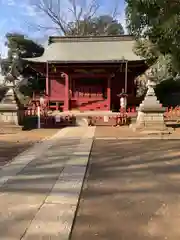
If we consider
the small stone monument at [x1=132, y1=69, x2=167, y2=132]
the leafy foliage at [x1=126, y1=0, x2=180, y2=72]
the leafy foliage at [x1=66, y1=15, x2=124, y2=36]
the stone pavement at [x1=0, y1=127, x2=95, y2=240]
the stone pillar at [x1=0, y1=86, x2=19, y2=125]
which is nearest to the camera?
the stone pavement at [x1=0, y1=127, x2=95, y2=240]

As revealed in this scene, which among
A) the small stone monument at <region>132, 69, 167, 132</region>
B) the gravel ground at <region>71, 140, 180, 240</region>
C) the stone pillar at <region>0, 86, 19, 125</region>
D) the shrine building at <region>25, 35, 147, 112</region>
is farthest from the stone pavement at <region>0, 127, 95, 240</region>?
the shrine building at <region>25, 35, 147, 112</region>

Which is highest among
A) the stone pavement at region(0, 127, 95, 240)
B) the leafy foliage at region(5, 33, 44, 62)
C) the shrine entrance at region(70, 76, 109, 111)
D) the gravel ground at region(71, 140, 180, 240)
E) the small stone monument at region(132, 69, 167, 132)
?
the leafy foliage at region(5, 33, 44, 62)

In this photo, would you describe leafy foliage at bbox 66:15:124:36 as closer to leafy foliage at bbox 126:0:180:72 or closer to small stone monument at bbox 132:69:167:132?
small stone monument at bbox 132:69:167:132

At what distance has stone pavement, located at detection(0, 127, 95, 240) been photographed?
10.4ft

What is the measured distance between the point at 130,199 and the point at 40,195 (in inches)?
46.6

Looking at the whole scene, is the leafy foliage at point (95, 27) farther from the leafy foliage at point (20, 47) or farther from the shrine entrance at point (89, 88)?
the shrine entrance at point (89, 88)

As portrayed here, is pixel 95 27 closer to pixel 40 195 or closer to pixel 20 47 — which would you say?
pixel 20 47

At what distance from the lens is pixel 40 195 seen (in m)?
4.33

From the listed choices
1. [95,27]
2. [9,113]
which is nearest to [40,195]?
[9,113]

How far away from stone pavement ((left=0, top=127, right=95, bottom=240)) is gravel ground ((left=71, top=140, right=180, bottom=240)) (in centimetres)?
16

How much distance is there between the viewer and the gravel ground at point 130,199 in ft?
10.5

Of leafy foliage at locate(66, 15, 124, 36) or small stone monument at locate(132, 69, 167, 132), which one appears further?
leafy foliage at locate(66, 15, 124, 36)

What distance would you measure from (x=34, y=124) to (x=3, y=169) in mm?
11661

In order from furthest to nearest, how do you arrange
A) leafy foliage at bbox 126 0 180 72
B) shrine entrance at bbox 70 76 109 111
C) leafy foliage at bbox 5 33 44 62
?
1. leafy foliage at bbox 5 33 44 62
2. shrine entrance at bbox 70 76 109 111
3. leafy foliage at bbox 126 0 180 72
